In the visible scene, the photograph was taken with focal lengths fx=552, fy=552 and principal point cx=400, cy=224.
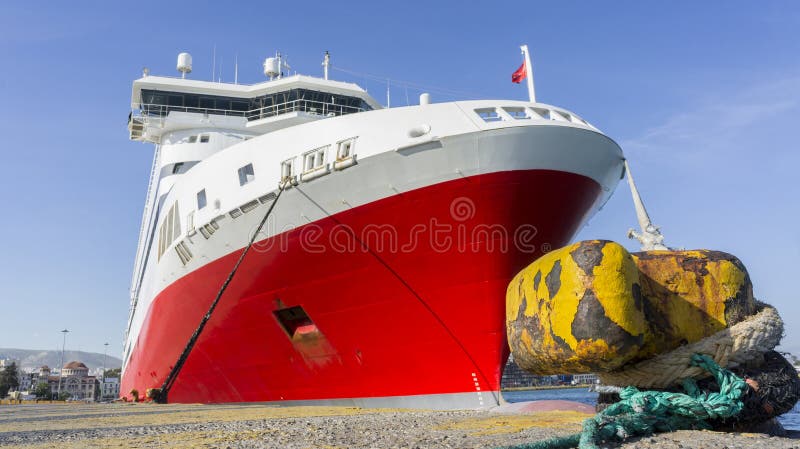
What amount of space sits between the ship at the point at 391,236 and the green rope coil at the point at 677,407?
17.3ft

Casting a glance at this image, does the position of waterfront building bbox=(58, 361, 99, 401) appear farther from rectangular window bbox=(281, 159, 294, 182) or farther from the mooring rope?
rectangular window bbox=(281, 159, 294, 182)

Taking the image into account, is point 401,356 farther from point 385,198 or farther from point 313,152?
point 313,152

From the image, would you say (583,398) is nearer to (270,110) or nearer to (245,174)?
(270,110)

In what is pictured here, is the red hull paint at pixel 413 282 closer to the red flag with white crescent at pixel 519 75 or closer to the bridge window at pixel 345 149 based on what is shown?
the bridge window at pixel 345 149

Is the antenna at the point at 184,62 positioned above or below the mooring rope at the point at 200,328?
above

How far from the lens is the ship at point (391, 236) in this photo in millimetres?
9203

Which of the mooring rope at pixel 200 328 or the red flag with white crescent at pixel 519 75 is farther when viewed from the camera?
the red flag with white crescent at pixel 519 75

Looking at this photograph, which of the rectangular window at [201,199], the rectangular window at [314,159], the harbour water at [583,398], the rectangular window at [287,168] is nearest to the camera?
the rectangular window at [314,159]

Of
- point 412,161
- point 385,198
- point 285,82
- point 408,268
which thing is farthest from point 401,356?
point 285,82

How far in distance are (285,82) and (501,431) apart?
15451 mm

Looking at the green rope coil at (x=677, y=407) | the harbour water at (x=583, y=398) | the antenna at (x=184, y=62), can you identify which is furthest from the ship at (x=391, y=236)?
the antenna at (x=184, y=62)

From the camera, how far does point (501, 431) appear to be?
5129 mm

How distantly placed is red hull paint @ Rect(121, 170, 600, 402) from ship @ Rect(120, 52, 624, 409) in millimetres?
24

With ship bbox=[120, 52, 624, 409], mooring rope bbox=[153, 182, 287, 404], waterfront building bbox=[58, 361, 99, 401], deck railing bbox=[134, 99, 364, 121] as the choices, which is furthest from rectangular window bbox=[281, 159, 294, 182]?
waterfront building bbox=[58, 361, 99, 401]
